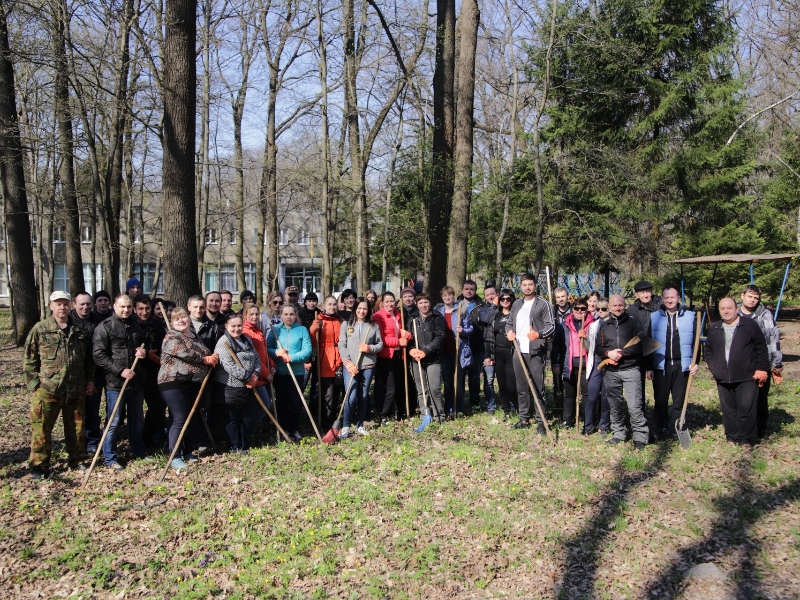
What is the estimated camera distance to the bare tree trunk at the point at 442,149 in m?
15.1

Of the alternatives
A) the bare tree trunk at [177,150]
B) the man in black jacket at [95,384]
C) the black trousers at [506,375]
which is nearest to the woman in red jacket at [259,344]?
the man in black jacket at [95,384]

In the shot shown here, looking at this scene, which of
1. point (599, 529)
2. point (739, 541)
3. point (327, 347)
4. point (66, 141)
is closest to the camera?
point (739, 541)

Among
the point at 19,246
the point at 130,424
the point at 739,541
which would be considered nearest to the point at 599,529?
the point at 739,541

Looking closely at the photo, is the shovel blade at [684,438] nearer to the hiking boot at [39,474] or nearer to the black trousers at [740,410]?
the black trousers at [740,410]

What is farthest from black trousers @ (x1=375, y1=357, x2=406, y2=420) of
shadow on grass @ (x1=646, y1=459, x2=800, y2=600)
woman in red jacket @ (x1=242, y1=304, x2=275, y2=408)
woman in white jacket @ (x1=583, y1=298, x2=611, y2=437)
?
shadow on grass @ (x1=646, y1=459, x2=800, y2=600)

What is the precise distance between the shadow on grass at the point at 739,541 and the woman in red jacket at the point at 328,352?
501 centimetres

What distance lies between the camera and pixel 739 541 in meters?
5.90

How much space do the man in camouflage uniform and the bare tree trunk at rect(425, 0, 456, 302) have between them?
8715 millimetres

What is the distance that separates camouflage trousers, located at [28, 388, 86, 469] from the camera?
24.0 ft

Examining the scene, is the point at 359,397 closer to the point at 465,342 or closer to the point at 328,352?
A: the point at 328,352

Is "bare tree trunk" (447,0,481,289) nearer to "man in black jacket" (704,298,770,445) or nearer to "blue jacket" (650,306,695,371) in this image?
"blue jacket" (650,306,695,371)

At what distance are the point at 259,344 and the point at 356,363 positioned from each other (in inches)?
54.2

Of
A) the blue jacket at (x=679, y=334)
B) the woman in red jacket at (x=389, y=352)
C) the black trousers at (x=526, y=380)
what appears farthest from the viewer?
the woman in red jacket at (x=389, y=352)

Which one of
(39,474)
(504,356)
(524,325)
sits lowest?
(39,474)
